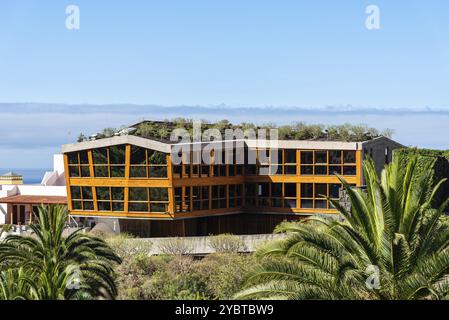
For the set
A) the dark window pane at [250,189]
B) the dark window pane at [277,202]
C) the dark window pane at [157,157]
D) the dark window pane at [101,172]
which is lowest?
the dark window pane at [277,202]

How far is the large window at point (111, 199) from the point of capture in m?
49.8

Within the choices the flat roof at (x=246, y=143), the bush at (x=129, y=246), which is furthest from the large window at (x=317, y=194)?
the bush at (x=129, y=246)

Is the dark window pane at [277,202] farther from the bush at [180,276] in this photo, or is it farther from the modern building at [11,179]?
the modern building at [11,179]

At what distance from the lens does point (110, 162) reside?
50.1 metres

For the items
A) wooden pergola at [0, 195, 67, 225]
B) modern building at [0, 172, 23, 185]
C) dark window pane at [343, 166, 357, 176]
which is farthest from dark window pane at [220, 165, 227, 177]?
modern building at [0, 172, 23, 185]

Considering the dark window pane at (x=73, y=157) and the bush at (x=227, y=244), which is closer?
the bush at (x=227, y=244)

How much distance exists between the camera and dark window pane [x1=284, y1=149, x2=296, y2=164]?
5331 centimetres

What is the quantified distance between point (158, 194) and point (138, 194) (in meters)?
1.39

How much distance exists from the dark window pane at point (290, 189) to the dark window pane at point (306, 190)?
60cm

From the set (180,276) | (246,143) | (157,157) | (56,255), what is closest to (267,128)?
(246,143)

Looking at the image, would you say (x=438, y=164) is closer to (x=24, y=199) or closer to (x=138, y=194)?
(x=138, y=194)

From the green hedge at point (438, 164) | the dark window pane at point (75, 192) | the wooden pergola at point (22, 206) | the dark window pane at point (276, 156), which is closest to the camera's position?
the green hedge at point (438, 164)

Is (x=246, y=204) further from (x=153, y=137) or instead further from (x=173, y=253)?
(x=173, y=253)
